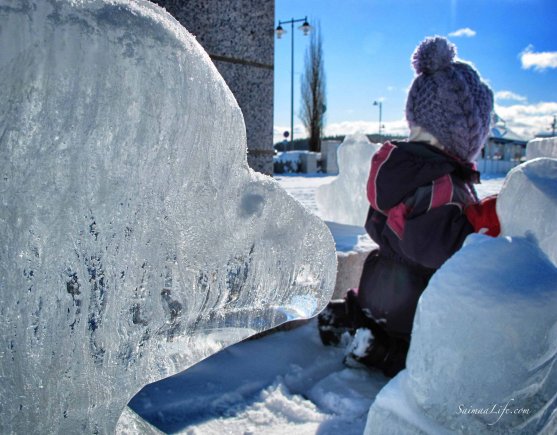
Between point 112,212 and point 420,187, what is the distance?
4.84 feet

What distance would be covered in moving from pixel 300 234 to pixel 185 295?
0.91 feet

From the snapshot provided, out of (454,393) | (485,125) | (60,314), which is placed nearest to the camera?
(60,314)

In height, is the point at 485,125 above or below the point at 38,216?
above

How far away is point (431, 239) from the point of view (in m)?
1.81

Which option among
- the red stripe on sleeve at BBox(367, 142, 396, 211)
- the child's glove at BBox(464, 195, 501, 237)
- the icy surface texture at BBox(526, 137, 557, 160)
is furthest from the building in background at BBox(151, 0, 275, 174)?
the icy surface texture at BBox(526, 137, 557, 160)

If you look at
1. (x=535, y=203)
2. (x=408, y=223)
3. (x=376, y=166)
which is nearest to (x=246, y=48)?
(x=376, y=166)

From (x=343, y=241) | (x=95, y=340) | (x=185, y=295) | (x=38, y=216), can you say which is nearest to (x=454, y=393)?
(x=185, y=295)

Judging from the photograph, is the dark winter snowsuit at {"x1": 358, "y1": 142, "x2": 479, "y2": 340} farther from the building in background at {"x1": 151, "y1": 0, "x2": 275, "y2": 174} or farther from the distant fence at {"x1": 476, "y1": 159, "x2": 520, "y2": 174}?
the distant fence at {"x1": 476, "y1": 159, "x2": 520, "y2": 174}

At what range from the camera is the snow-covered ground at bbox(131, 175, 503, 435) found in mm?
1562

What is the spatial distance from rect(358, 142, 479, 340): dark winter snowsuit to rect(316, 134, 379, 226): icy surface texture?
4.43 feet

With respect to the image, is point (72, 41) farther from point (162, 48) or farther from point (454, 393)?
point (454, 393)

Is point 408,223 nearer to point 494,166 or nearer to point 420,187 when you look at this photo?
point 420,187

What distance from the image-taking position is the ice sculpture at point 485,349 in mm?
897

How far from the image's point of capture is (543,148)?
5.86ft
